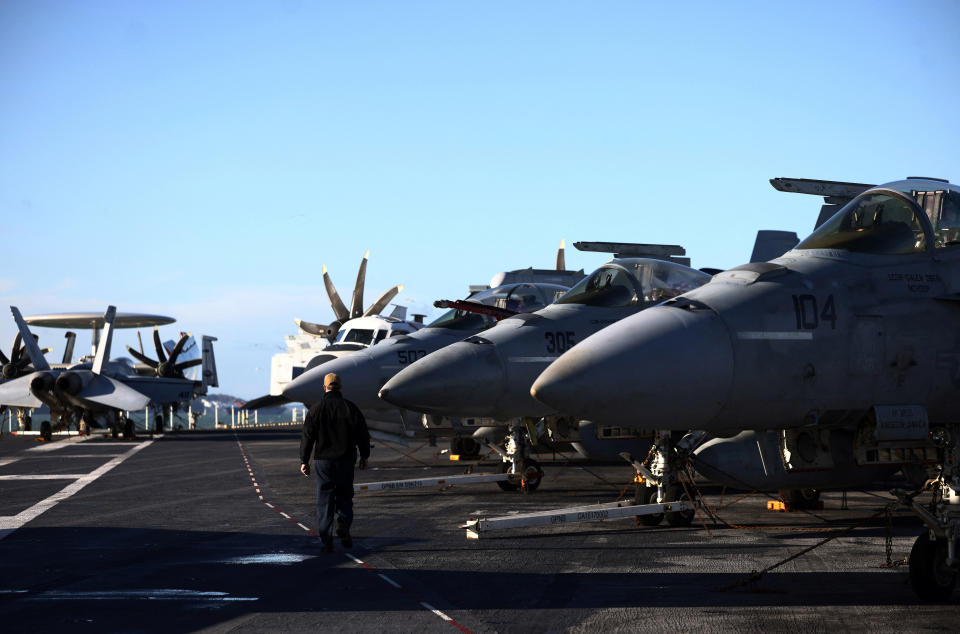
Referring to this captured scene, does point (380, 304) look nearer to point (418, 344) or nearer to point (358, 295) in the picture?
point (358, 295)

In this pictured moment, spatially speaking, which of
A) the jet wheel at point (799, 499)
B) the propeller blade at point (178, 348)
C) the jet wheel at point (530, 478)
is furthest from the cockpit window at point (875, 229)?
the propeller blade at point (178, 348)

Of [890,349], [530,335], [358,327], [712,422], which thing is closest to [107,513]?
[530,335]

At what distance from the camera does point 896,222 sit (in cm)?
822

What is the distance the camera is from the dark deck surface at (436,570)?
680 cm

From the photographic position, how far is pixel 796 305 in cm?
755

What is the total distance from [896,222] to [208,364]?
5989cm

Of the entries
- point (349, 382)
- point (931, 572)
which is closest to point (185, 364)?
point (349, 382)

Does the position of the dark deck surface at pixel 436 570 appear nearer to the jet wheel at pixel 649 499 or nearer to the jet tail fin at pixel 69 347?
the jet wheel at pixel 649 499

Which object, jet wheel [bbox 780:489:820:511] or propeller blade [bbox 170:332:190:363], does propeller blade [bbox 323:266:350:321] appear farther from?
jet wheel [bbox 780:489:820:511]

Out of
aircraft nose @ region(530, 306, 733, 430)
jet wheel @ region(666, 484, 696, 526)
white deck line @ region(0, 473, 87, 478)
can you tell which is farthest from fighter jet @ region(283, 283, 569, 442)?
aircraft nose @ region(530, 306, 733, 430)

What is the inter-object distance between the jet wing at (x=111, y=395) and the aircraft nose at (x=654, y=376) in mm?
33290

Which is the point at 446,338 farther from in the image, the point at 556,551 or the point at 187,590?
the point at 187,590

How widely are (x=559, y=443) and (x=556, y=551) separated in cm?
600

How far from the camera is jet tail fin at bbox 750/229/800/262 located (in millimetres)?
17500
